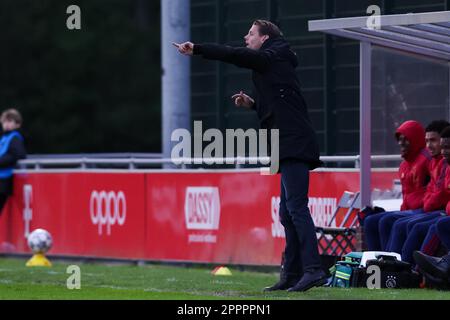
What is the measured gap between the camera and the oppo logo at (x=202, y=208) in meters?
19.2

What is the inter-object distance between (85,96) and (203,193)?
3097cm

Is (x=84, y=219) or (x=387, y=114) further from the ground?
(x=387, y=114)

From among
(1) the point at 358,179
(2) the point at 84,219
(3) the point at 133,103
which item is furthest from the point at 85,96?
(1) the point at 358,179

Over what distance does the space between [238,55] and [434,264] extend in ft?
7.85

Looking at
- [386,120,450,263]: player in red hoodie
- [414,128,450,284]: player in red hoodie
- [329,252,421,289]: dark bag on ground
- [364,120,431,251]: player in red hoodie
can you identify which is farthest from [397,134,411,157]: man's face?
[329,252,421,289]: dark bag on ground

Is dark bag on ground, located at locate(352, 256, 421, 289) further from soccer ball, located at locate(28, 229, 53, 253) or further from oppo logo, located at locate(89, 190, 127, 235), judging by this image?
oppo logo, located at locate(89, 190, 127, 235)

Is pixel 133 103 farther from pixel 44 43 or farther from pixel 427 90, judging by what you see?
pixel 427 90

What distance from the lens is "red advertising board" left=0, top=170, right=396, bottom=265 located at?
1831 centimetres

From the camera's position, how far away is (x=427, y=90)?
1658cm

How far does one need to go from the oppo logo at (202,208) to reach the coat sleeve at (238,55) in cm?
644

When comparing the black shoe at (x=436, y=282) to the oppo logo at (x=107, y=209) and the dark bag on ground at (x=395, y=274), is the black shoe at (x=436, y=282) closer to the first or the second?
the dark bag on ground at (x=395, y=274)

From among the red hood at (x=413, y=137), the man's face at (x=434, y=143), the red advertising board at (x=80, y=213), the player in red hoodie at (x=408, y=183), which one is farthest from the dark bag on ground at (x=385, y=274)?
the red advertising board at (x=80, y=213)
